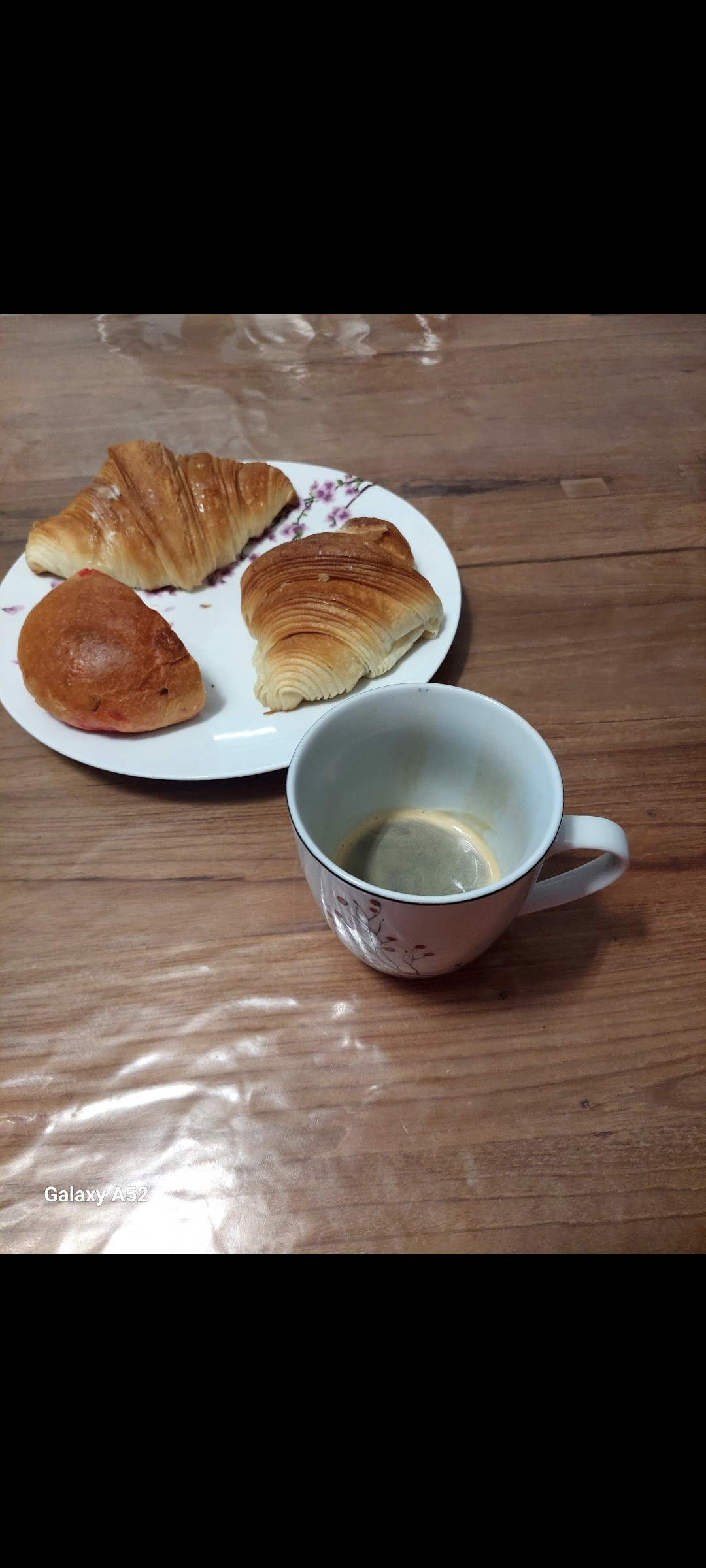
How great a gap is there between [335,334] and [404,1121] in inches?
35.5

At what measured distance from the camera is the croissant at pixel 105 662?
667 mm

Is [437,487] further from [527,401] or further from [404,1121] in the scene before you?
[404,1121]

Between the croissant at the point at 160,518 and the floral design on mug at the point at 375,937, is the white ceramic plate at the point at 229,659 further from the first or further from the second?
the floral design on mug at the point at 375,937

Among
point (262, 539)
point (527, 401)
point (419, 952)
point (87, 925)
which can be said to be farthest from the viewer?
point (527, 401)

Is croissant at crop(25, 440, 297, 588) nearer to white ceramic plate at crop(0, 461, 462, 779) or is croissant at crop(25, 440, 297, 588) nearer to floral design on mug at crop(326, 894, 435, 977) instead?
white ceramic plate at crop(0, 461, 462, 779)

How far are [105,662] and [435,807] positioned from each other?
254mm

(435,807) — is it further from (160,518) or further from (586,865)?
(160,518)

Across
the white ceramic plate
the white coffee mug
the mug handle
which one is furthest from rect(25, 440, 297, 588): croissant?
the mug handle

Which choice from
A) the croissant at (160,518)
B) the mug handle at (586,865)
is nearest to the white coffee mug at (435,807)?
the mug handle at (586,865)

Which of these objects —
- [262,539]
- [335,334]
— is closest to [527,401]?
[335,334]

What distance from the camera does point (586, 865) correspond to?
1.70ft

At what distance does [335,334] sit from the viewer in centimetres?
111

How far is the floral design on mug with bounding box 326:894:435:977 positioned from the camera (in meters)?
0.47

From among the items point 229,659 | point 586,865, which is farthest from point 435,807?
point 229,659
